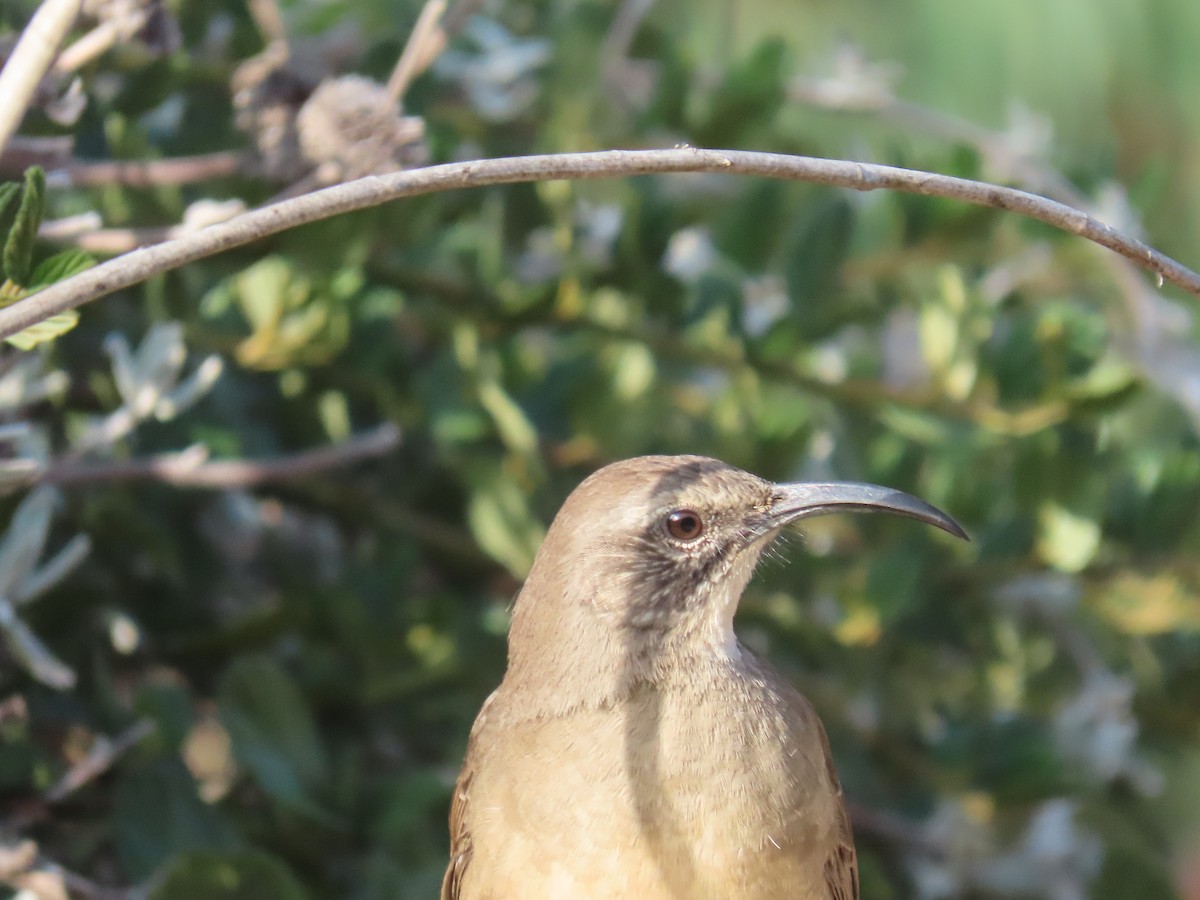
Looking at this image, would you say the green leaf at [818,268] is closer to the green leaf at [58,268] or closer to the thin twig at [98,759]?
the thin twig at [98,759]

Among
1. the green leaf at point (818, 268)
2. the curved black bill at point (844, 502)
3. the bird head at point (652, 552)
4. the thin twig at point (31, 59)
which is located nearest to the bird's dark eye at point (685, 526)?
the bird head at point (652, 552)

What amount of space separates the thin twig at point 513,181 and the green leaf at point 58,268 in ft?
0.50

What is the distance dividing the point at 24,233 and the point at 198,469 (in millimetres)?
852

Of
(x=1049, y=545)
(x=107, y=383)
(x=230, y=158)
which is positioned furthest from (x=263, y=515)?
(x=1049, y=545)

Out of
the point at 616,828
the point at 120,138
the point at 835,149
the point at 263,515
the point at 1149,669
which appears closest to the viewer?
the point at 616,828

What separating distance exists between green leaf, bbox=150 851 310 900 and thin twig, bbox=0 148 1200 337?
0.93m

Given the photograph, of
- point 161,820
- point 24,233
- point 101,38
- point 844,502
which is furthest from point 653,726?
point 101,38

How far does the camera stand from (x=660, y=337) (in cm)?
269

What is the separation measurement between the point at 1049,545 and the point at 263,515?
55.5 inches

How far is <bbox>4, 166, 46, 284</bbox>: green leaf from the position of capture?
4.83 ft

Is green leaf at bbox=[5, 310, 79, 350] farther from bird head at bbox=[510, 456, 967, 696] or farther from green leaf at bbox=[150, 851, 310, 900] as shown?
bird head at bbox=[510, 456, 967, 696]

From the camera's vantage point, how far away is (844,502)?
2184 millimetres

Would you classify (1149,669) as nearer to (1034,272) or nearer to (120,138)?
(1034,272)

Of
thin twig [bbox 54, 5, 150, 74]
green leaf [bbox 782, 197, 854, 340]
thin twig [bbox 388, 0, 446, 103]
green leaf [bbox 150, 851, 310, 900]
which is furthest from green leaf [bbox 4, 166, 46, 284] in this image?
green leaf [bbox 782, 197, 854, 340]
